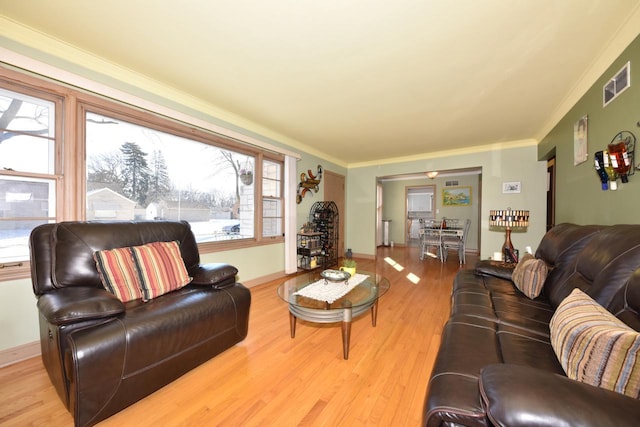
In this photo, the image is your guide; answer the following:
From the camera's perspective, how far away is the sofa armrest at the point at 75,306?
43.8 inches

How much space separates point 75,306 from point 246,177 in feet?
8.35

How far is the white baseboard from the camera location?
1644 millimetres

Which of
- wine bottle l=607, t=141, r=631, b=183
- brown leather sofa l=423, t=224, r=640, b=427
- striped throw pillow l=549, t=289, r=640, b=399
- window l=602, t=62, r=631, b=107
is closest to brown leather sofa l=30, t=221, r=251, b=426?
brown leather sofa l=423, t=224, r=640, b=427

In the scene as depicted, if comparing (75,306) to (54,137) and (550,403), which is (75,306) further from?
(550,403)

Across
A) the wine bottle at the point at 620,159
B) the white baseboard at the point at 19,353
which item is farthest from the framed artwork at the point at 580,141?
the white baseboard at the point at 19,353

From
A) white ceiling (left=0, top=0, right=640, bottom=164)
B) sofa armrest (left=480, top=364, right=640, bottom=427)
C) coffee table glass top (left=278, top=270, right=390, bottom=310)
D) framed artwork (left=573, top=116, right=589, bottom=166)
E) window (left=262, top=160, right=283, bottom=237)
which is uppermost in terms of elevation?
white ceiling (left=0, top=0, right=640, bottom=164)

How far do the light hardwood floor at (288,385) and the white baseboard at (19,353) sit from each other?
0.07 meters

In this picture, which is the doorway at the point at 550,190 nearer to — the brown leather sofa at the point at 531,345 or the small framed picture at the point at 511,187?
the small framed picture at the point at 511,187

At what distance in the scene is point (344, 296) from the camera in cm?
191

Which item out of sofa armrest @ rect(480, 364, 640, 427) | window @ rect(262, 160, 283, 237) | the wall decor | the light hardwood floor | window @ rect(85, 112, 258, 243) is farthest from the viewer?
the wall decor

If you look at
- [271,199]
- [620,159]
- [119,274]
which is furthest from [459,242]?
[119,274]

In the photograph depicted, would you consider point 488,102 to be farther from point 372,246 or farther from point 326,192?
point 372,246

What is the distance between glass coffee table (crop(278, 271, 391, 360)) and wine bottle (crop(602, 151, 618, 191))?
6.13 ft

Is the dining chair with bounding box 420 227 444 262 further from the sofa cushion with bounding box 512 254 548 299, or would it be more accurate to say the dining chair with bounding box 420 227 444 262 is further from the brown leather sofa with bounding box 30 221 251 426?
the brown leather sofa with bounding box 30 221 251 426
